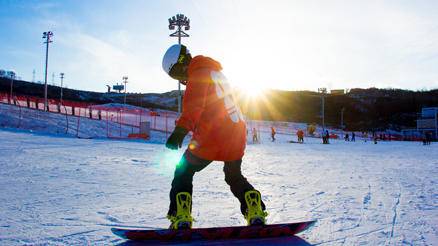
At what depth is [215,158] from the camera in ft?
9.29

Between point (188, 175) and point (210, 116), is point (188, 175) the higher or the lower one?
the lower one

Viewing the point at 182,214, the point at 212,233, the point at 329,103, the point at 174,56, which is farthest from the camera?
the point at 329,103

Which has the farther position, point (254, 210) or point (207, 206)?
point (207, 206)

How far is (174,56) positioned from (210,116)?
2.25 feet

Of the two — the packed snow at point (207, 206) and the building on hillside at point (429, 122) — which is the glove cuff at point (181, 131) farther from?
the building on hillside at point (429, 122)

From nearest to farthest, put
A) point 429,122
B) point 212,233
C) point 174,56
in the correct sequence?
point 212,233 < point 174,56 < point 429,122

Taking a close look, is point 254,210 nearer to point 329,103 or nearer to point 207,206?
point 207,206

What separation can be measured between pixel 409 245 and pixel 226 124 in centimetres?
154

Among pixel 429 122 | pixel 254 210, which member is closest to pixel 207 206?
pixel 254 210

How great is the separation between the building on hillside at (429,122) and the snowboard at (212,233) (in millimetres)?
77394

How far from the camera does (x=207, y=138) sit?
280 cm

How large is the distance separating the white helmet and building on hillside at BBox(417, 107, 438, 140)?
77.4 meters

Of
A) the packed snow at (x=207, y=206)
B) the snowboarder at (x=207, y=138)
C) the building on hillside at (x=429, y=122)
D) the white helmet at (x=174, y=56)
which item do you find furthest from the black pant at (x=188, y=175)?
the building on hillside at (x=429, y=122)

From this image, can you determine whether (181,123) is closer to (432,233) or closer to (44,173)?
(432,233)
